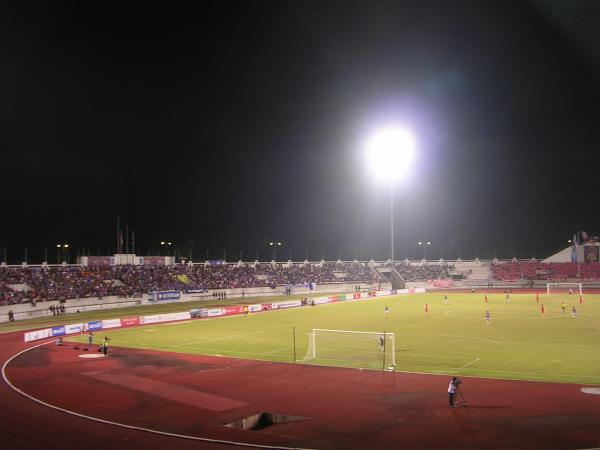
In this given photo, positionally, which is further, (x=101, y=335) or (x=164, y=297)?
(x=164, y=297)

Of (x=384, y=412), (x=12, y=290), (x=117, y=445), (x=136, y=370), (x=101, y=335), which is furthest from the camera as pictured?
(x=12, y=290)

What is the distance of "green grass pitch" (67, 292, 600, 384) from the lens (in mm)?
29062

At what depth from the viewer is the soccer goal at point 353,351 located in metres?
30.8

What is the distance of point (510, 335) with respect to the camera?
40.6 metres

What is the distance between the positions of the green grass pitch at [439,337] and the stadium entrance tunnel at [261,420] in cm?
1039

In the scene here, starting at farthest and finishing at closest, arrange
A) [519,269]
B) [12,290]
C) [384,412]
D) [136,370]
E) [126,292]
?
1. [519,269]
2. [126,292]
3. [12,290]
4. [136,370]
5. [384,412]

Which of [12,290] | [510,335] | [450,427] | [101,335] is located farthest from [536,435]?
[12,290]

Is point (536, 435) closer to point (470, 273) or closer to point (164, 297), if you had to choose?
point (164, 297)

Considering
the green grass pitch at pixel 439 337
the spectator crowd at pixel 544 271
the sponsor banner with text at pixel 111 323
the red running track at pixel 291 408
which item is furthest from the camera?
the spectator crowd at pixel 544 271

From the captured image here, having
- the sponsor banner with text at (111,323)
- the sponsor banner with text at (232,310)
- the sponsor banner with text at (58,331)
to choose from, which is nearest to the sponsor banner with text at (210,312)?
the sponsor banner with text at (232,310)

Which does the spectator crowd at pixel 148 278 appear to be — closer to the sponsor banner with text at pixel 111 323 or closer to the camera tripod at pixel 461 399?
the sponsor banner with text at pixel 111 323

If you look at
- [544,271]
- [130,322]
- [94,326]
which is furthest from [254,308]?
[544,271]

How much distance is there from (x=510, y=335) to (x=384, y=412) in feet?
77.9

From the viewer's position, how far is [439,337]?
40.7 meters
